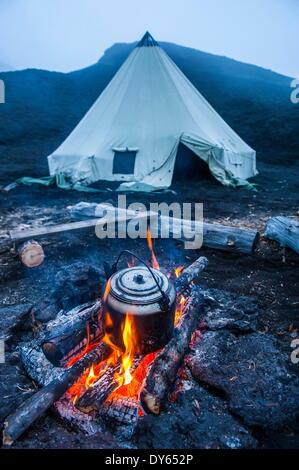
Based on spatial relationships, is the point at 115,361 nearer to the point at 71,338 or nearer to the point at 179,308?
the point at 71,338

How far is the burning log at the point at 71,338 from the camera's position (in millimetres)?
2094

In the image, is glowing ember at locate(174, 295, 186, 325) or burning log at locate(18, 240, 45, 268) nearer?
glowing ember at locate(174, 295, 186, 325)

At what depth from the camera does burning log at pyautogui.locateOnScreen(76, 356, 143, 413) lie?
1885 mm

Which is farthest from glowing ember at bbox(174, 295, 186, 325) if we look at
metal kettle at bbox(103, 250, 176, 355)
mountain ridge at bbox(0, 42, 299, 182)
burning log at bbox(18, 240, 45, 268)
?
mountain ridge at bbox(0, 42, 299, 182)

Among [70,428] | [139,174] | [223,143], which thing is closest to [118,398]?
[70,428]

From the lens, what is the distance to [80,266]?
3.18 metres

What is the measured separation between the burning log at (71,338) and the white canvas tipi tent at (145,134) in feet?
21.7

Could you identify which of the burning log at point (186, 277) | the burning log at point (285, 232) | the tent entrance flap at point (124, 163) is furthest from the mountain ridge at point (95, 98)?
the burning log at point (186, 277)

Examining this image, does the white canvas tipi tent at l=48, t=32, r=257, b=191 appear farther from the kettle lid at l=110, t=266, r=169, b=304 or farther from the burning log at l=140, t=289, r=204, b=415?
the kettle lid at l=110, t=266, r=169, b=304

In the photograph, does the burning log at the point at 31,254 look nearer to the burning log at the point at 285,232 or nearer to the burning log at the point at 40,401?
the burning log at the point at 40,401

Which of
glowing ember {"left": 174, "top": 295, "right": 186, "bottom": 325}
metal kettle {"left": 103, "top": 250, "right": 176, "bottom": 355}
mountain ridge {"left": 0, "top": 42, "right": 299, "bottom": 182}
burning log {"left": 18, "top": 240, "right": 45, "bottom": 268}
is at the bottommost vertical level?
burning log {"left": 18, "top": 240, "right": 45, "bottom": 268}

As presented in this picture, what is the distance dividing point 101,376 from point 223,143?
9.45 metres

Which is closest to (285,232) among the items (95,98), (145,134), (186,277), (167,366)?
(186,277)

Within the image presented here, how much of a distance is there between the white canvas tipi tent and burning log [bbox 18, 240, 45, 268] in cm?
493
